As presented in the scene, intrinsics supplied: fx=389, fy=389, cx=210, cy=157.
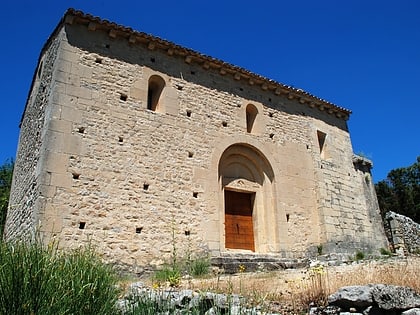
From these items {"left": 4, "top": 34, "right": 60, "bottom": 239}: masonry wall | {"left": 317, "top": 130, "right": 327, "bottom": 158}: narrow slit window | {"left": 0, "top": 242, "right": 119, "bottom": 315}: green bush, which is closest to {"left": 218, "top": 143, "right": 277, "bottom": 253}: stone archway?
{"left": 317, "top": 130, "right": 327, "bottom": 158}: narrow slit window

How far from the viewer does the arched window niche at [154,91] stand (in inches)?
471

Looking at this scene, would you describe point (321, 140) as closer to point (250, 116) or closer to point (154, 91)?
point (250, 116)

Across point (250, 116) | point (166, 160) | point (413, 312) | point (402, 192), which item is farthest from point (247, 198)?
point (402, 192)

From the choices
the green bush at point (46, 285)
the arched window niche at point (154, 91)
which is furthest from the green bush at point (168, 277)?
the arched window niche at point (154, 91)

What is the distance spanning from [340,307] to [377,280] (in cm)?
156

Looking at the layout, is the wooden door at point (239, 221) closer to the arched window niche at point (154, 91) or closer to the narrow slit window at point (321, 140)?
the arched window niche at point (154, 91)

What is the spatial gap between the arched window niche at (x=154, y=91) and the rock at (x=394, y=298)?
8.23m

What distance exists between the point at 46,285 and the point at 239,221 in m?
9.42

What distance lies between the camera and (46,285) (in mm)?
3727

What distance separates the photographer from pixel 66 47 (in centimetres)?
1052

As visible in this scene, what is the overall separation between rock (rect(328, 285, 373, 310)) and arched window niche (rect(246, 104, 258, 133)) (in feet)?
28.7

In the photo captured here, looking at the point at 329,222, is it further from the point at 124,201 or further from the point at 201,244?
the point at 124,201

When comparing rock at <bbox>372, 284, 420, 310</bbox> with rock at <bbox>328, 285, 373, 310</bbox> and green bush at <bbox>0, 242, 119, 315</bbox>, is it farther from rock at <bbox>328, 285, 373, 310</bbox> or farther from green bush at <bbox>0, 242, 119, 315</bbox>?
green bush at <bbox>0, 242, 119, 315</bbox>

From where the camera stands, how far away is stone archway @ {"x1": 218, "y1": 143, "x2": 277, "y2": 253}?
12.5 metres
